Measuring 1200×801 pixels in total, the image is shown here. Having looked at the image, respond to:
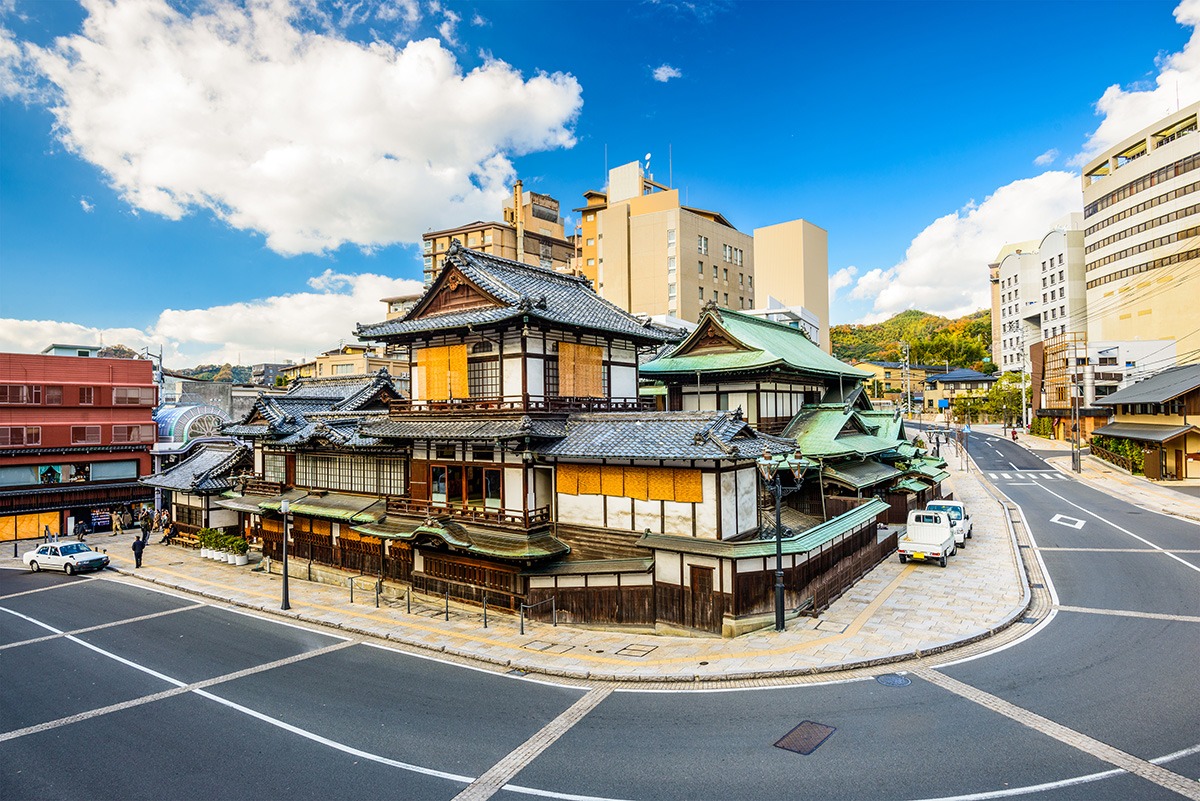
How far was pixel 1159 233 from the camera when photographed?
69.6 metres

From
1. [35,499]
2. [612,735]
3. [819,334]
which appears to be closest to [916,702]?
[612,735]

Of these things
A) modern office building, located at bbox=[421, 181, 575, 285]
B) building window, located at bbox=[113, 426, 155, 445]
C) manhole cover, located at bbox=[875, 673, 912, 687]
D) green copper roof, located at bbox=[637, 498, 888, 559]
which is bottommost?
manhole cover, located at bbox=[875, 673, 912, 687]

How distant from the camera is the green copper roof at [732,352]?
30969 mm

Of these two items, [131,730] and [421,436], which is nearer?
[131,730]

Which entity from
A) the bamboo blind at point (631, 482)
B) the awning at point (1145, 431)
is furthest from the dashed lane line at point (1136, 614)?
the awning at point (1145, 431)

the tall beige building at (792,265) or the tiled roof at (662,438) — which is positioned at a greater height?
the tall beige building at (792,265)

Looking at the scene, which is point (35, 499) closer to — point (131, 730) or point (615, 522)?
point (131, 730)

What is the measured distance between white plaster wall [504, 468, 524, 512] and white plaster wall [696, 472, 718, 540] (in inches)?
274

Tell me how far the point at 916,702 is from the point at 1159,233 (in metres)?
85.3

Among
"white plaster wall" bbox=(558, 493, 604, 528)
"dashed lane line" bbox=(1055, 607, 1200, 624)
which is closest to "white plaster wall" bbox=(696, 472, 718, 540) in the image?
"white plaster wall" bbox=(558, 493, 604, 528)

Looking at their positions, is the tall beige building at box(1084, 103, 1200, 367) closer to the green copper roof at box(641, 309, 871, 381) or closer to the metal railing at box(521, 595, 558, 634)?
the green copper roof at box(641, 309, 871, 381)

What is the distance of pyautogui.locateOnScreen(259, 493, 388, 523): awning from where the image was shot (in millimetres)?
27891

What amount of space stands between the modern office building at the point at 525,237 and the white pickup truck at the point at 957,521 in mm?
68602

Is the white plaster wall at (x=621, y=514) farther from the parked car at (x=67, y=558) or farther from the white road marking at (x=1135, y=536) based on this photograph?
the parked car at (x=67, y=558)
